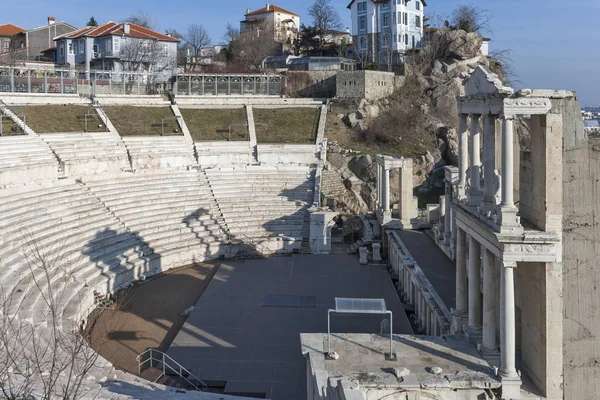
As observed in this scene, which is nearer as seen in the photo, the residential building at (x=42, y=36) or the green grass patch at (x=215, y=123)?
the green grass patch at (x=215, y=123)

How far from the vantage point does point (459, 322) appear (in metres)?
14.6

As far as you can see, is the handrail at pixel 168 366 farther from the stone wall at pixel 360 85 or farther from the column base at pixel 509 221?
the stone wall at pixel 360 85

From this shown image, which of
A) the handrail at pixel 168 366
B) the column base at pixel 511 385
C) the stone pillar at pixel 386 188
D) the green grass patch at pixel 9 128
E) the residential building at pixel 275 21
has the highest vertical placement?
the residential building at pixel 275 21

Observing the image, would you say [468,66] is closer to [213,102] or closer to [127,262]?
[213,102]

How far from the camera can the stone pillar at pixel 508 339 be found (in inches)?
461

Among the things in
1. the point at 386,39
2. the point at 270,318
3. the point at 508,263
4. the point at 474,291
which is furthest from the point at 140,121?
the point at 386,39

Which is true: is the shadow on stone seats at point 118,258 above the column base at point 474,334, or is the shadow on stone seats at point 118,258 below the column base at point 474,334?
above

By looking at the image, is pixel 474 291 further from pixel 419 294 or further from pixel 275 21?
pixel 275 21

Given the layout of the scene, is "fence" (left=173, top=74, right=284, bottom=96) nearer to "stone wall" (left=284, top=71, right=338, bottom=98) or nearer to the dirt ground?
"stone wall" (left=284, top=71, right=338, bottom=98)

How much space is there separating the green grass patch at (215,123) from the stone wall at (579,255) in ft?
85.8

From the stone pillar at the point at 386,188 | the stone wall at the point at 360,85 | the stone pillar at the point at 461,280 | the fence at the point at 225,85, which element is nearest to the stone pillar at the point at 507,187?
the stone pillar at the point at 461,280

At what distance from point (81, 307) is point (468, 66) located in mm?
37733


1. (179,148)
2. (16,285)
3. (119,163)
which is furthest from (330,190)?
(16,285)

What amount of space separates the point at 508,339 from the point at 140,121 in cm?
2922
